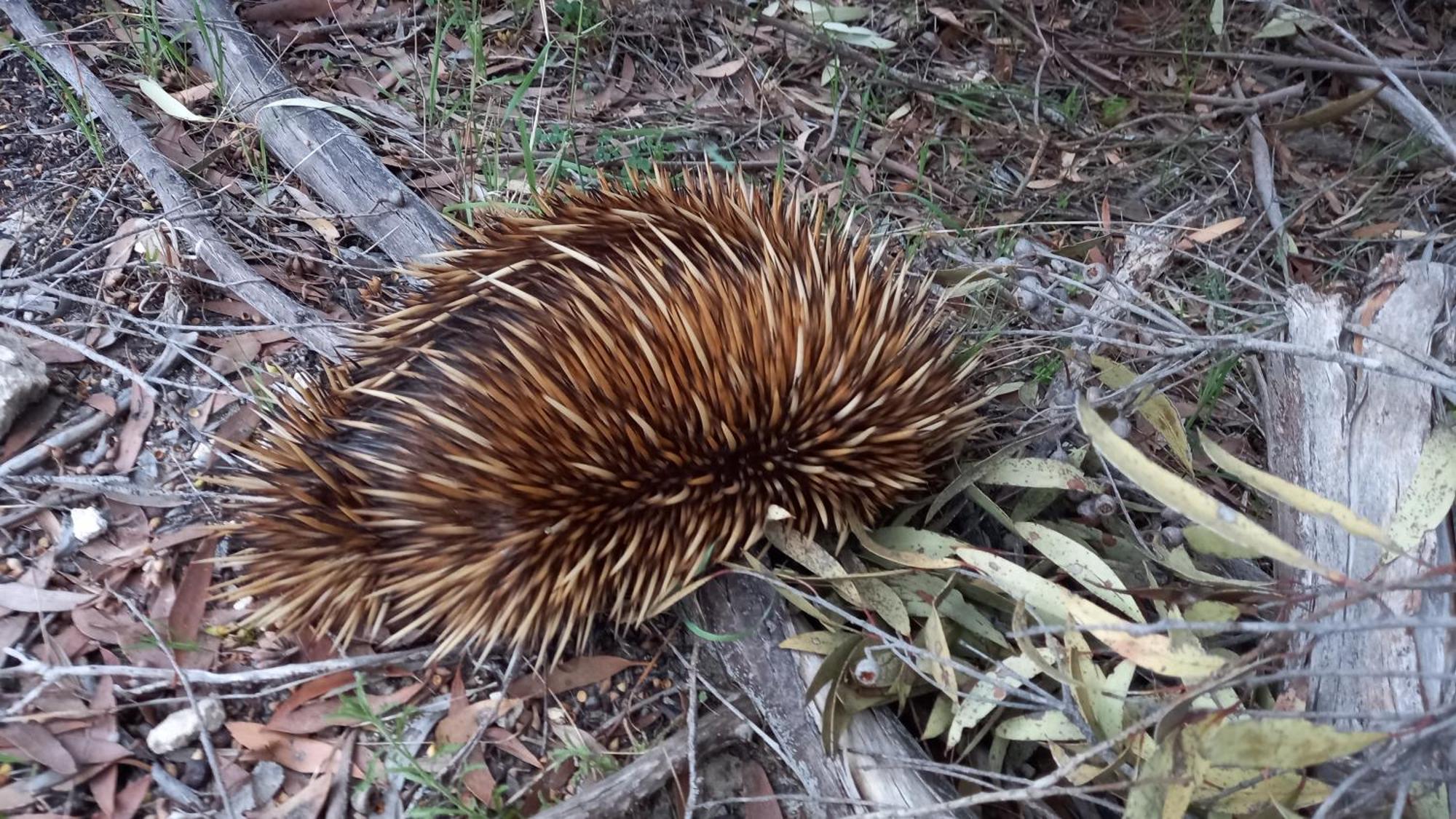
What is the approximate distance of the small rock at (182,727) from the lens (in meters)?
1.47

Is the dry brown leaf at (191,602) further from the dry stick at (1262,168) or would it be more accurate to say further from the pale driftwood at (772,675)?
the dry stick at (1262,168)

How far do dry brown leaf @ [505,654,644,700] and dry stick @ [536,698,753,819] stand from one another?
17 centimetres

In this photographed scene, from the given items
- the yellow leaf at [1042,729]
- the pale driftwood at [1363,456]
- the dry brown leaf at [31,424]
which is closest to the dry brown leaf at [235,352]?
the dry brown leaf at [31,424]

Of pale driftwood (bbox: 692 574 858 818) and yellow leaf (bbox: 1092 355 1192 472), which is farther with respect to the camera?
yellow leaf (bbox: 1092 355 1192 472)

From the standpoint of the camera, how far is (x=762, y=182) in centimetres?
266

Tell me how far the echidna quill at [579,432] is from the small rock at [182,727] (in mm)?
164

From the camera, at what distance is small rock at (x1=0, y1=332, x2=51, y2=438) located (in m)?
1.72

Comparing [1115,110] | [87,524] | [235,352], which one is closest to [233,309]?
[235,352]

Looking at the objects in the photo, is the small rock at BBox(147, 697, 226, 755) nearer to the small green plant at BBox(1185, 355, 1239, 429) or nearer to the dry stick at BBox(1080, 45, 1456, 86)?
the small green plant at BBox(1185, 355, 1239, 429)

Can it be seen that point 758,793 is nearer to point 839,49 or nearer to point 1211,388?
point 1211,388

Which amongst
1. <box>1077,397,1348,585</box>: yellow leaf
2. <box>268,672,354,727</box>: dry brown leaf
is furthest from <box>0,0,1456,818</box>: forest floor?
<box>1077,397,1348,585</box>: yellow leaf

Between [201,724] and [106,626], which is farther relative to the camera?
[106,626]

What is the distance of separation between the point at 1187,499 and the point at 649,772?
89 centimetres

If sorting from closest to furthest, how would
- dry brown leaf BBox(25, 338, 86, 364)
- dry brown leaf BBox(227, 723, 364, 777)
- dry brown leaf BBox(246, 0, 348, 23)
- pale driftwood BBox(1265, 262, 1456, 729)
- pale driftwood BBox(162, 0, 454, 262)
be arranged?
pale driftwood BBox(1265, 262, 1456, 729) → dry brown leaf BBox(227, 723, 364, 777) → dry brown leaf BBox(25, 338, 86, 364) → pale driftwood BBox(162, 0, 454, 262) → dry brown leaf BBox(246, 0, 348, 23)
